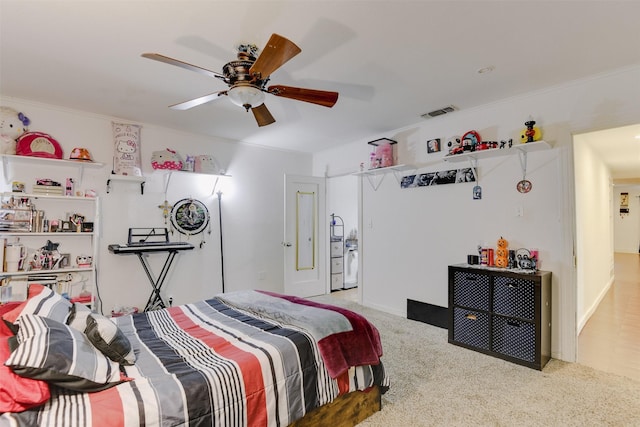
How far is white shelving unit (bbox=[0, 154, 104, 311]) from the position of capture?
3264 millimetres

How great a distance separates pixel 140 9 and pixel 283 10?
838mm

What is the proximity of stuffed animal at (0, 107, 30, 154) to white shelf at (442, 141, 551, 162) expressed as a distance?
4510 millimetres

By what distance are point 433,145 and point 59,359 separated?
3.84 metres

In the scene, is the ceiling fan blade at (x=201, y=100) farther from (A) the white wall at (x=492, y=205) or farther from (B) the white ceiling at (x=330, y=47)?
(A) the white wall at (x=492, y=205)

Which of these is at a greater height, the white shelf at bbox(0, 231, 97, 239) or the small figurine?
the small figurine

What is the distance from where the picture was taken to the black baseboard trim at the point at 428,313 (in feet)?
12.4

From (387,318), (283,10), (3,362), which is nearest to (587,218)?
(387,318)

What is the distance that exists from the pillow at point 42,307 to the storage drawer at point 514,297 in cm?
327

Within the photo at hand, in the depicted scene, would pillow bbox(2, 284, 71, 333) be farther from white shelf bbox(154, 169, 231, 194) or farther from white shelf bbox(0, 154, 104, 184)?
white shelf bbox(154, 169, 231, 194)

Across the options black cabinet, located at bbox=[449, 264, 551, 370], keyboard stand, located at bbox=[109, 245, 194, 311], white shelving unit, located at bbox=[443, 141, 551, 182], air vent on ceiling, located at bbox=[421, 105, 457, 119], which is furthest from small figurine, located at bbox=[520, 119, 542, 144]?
keyboard stand, located at bbox=[109, 245, 194, 311]

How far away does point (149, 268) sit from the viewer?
13.5ft

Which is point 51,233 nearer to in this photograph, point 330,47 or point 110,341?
point 110,341

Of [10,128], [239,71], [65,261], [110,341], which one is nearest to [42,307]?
[110,341]

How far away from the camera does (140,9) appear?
6.27 feet
